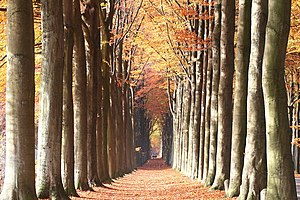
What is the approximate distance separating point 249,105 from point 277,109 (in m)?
2.81

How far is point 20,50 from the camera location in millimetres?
10875

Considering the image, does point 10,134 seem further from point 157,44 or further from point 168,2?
point 157,44

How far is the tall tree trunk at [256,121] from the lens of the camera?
1182 cm

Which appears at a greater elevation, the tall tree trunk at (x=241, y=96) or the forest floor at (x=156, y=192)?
the tall tree trunk at (x=241, y=96)

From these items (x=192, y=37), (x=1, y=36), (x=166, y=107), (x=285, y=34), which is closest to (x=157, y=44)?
(x=192, y=37)

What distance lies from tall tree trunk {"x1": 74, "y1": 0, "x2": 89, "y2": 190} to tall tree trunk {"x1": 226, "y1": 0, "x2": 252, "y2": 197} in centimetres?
581

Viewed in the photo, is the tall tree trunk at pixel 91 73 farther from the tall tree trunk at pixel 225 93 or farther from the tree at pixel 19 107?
the tree at pixel 19 107

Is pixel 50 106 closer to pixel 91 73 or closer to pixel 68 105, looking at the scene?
pixel 68 105

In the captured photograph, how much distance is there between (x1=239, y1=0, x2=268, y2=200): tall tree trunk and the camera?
1182 cm

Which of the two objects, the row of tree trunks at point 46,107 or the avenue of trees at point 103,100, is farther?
the row of tree trunks at point 46,107

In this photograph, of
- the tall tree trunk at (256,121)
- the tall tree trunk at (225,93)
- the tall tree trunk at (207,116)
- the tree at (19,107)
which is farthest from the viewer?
the tall tree trunk at (207,116)

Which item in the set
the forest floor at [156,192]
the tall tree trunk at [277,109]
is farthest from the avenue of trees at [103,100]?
the forest floor at [156,192]

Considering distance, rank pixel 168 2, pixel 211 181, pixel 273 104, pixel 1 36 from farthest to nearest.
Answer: pixel 168 2 → pixel 1 36 → pixel 211 181 → pixel 273 104

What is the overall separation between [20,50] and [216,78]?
10365mm
